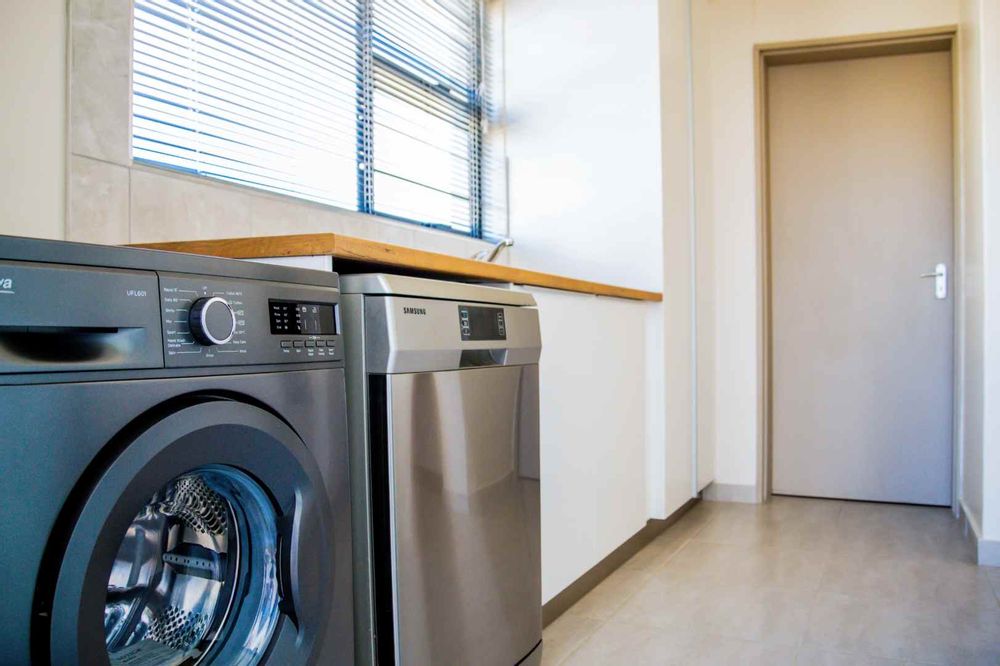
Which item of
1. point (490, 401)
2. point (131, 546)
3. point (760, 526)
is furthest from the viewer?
point (760, 526)

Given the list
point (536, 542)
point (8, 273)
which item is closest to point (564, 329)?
point (536, 542)

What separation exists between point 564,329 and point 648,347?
35.1 inches

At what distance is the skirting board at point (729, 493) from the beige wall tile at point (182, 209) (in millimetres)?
2650

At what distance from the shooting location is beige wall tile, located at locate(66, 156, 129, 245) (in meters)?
1.42

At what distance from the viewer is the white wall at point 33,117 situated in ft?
4.24

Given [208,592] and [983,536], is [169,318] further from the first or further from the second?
[983,536]

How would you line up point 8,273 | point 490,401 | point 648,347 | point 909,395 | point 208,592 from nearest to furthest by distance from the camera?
point 8,273
point 208,592
point 490,401
point 648,347
point 909,395

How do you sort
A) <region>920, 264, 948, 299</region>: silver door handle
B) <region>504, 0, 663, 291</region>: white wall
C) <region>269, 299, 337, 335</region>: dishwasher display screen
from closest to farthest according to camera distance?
1. <region>269, 299, 337, 335</region>: dishwasher display screen
2. <region>504, 0, 663, 291</region>: white wall
3. <region>920, 264, 948, 299</region>: silver door handle

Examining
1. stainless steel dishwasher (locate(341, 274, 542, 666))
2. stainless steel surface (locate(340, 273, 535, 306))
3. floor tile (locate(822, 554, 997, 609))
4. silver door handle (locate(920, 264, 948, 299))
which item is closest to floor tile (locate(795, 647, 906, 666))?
floor tile (locate(822, 554, 997, 609))

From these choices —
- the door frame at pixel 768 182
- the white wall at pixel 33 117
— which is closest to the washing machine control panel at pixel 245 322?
the white wall at pixel 33 117

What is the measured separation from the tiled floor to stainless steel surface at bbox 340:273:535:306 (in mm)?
960

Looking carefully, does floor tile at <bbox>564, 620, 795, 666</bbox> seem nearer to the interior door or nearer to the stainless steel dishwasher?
the stainless steel dishwasher

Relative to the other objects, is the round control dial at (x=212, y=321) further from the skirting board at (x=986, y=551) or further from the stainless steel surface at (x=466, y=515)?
the skirting board at (x=986, y=551)

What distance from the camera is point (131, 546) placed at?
2.81 feet
